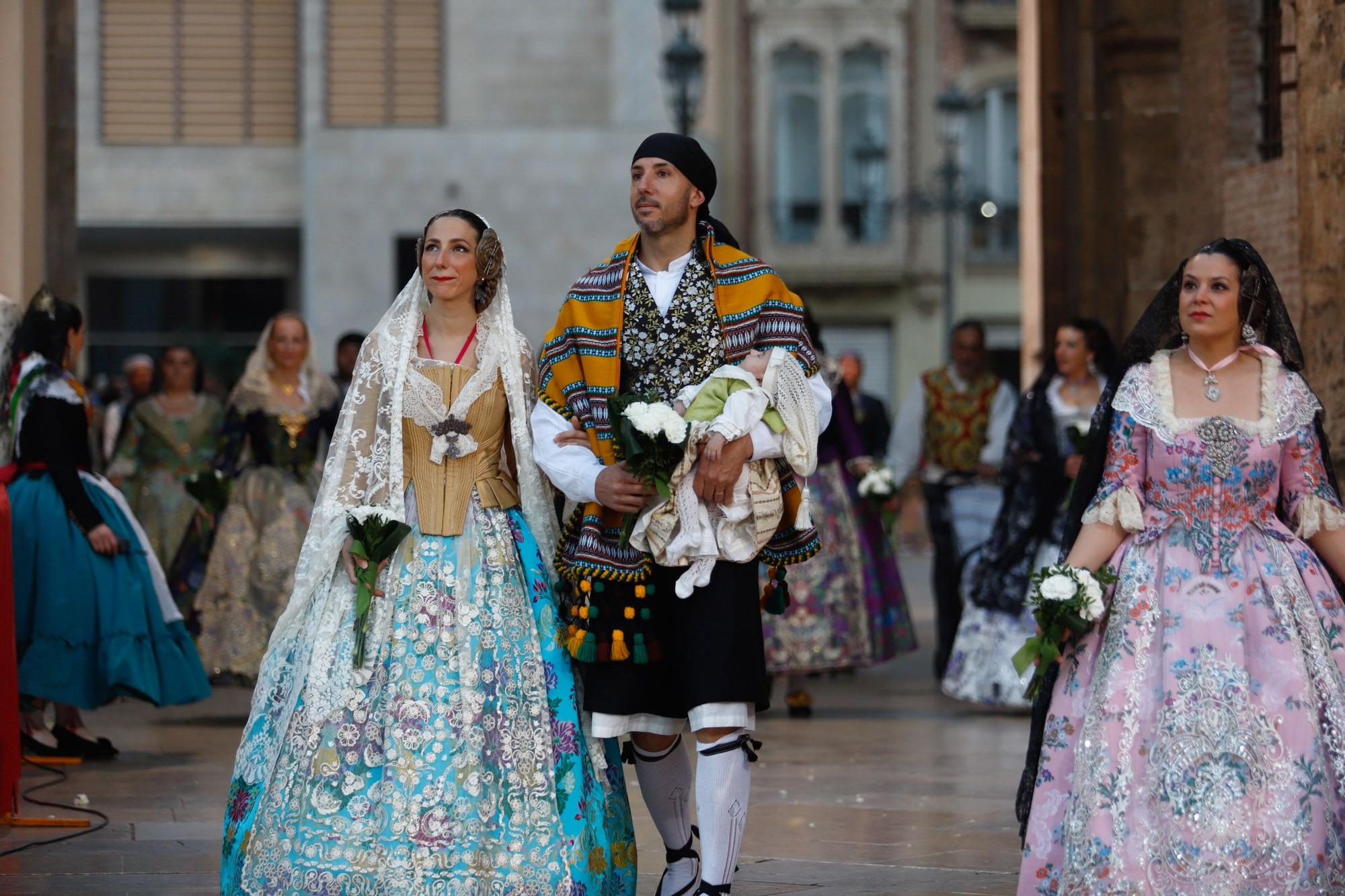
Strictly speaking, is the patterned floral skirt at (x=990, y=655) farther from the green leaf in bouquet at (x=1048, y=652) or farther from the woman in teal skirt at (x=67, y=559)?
the green leaf in bouquet at (x=1048, y=652)

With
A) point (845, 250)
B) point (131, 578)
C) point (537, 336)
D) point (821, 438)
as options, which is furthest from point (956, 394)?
point (845, 250)

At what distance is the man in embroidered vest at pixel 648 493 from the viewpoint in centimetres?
550

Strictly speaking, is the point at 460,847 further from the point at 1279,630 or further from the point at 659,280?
the point at 1279,630

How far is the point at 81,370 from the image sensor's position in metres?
29.7

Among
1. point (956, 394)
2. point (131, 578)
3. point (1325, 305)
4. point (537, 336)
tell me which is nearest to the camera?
point (1325, 305)

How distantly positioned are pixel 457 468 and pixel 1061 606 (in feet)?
5.57

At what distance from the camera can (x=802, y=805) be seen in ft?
25.5

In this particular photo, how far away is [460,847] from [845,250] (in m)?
28.8

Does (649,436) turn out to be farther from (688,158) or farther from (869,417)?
(869,417)

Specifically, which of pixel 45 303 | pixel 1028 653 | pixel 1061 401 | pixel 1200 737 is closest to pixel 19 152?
pixel 45 303

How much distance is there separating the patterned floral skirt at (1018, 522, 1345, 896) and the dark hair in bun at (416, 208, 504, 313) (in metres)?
1.93

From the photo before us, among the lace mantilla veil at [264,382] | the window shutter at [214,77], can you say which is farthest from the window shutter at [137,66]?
the lace mantilla veil at [264,382]

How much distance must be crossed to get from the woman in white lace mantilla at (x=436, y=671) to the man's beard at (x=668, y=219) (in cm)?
55

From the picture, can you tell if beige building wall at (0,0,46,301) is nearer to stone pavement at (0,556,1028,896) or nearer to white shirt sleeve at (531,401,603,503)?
stone pavement at (0,556,1028,896)
